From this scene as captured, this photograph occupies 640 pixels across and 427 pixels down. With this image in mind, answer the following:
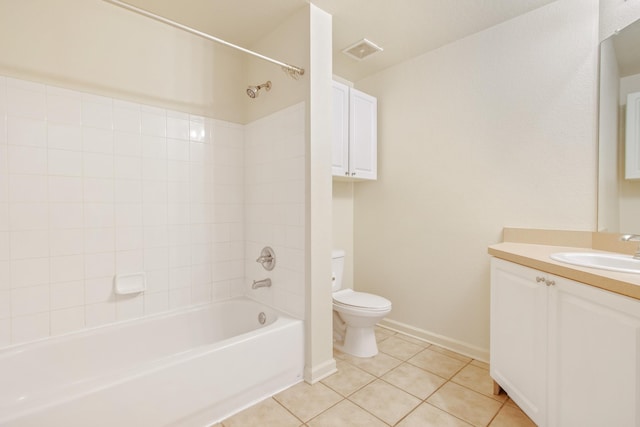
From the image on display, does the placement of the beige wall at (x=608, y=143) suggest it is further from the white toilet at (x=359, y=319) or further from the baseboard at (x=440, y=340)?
the white toilet at (x=359, y=319)

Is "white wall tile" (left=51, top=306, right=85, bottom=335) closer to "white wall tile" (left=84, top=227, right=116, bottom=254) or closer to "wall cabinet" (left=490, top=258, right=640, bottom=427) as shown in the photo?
"white wall tile" (left=84, top=227, right=116, bottom=254)

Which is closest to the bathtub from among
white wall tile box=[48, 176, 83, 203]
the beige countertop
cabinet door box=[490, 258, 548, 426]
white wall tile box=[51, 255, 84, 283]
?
white wall tile box=[51, 255, 84, 283]

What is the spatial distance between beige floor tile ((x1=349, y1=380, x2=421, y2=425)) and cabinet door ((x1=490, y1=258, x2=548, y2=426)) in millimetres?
508

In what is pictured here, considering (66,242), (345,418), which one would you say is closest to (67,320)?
(66,242)

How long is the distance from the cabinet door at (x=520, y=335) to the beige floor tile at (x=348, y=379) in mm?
753

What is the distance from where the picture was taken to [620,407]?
958 mm

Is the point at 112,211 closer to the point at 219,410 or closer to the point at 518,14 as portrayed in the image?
the point at 219,410

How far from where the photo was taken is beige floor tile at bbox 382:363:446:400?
180 cm

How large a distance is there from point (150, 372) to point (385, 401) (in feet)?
4.05

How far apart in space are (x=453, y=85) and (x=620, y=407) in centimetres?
207

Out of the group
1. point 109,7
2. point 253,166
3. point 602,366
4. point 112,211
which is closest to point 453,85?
point 253,166

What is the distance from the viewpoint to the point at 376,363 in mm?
2125

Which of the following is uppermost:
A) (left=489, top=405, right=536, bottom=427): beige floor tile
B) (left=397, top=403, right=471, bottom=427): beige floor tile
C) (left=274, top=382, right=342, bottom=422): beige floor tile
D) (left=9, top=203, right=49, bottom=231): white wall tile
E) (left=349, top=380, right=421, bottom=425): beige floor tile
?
(left=9, top=203, right=49, bottom=231): white wall tile

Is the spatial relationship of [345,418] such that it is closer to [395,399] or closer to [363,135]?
[395,399]
